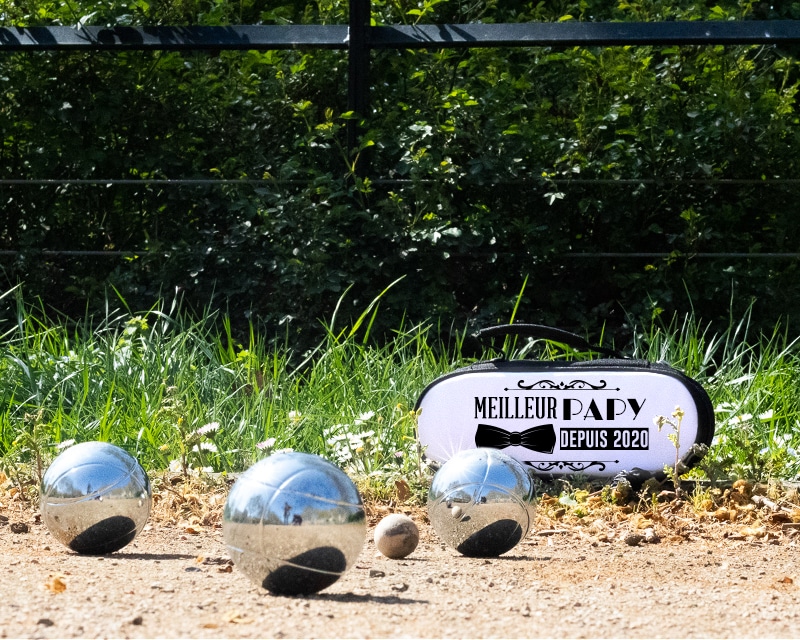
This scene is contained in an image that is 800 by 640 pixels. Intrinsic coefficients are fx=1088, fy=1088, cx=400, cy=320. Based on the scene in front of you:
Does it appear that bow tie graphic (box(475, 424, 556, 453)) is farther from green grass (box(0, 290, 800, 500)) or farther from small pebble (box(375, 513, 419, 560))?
small pebble (box(375, 513, 419, 560))

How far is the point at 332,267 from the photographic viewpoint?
582 cm

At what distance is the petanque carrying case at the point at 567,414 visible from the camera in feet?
12.7

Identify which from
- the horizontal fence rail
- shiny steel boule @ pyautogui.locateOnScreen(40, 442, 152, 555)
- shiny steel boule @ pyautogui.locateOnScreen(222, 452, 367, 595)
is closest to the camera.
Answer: shiny steel boule @ pyautogui.locateOnScreen(222, 452, 367, 595)

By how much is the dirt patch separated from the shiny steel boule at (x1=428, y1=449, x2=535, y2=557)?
0.06m

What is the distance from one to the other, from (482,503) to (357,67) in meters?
3.58

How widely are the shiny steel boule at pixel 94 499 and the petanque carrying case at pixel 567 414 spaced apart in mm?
1227

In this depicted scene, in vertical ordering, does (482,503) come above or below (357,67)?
below

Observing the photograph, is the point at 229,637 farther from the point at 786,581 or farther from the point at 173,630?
the point at 786,581

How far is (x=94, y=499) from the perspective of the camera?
289cm

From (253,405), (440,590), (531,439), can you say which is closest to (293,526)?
(440,590)

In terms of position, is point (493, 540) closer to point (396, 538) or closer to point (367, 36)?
point (396, 538)

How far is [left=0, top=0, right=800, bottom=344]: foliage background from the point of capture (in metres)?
5.87

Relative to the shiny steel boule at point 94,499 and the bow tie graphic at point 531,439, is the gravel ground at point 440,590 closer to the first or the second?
the shiny steel boule at point 94,499

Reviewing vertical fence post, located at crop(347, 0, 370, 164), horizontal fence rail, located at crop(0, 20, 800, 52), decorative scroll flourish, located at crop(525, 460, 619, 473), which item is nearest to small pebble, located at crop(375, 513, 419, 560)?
decorative scroll flourish, located at crop(525, 460, 619, 473)
